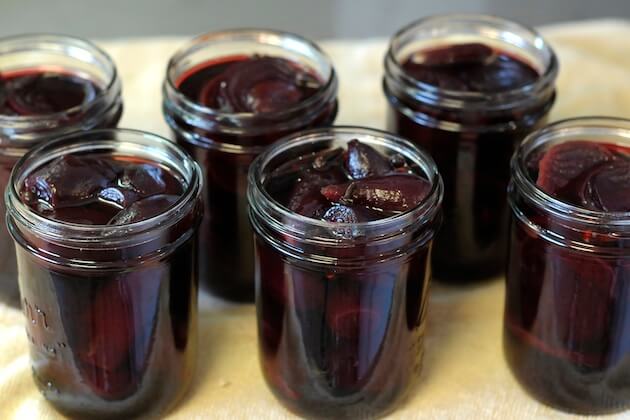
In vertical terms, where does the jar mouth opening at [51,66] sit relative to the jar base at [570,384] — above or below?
above

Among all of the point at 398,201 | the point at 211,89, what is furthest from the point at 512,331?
the point at 211,89

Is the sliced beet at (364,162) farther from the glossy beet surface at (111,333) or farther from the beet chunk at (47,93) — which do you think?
the beet chunk at (47,93)

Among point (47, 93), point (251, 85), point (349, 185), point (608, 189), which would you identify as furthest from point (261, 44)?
point (608, 189)

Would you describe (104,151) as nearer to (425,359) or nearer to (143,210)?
(143,210)

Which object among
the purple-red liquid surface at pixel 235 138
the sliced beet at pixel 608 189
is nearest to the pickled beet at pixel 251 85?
the purple-red liquid surface at pixel 235 138

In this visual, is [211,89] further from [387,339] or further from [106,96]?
[387,339]

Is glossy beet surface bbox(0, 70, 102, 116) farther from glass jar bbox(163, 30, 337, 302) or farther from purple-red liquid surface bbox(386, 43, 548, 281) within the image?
purple-red liquid surface bbox(386, 43, 548, 281)
